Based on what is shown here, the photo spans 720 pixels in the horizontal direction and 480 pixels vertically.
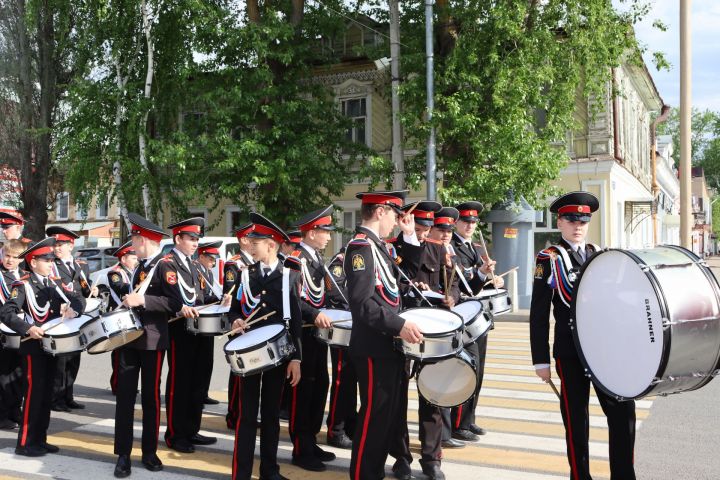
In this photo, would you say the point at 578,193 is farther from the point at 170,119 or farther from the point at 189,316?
the point at 170,119

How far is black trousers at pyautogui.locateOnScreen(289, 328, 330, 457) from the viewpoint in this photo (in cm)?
589

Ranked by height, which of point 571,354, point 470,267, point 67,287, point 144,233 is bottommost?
point 571,354

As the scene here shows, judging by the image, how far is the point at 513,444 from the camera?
6297 mm

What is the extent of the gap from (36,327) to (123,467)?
4.99 feet

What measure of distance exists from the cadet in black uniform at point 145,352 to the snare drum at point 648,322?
3.30 m

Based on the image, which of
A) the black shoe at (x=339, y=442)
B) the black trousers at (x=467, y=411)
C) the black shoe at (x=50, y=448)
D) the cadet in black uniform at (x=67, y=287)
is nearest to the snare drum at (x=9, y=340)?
the cadet in black uniform at (x=67, y=287)

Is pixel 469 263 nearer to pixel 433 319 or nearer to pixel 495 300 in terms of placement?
pixel 495 300

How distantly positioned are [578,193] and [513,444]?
2589 millimetres

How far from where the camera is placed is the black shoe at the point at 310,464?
18.7 feet

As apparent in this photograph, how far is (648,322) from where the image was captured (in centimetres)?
397

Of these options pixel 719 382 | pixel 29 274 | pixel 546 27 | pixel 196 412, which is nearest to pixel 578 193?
pixel 196 412

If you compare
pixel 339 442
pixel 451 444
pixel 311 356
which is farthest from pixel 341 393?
pixel 451 444

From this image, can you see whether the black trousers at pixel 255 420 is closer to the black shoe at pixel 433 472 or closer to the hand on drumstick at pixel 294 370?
the hand on drumstick at pixel 294 370

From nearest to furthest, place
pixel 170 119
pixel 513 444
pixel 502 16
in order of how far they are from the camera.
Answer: pixel 513 444 < pixel 502 16 < pixel 170 119
